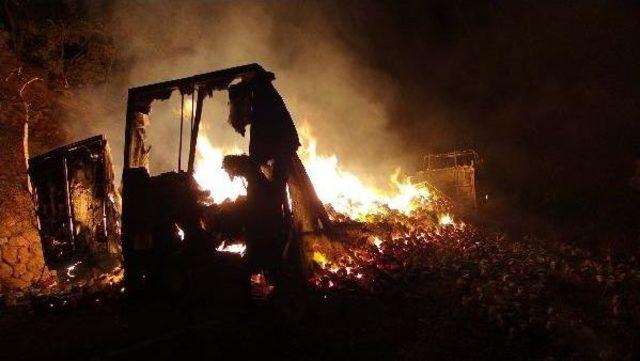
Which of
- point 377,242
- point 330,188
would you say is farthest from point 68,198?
point 377,242

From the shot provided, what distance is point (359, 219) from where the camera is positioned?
10281 mm

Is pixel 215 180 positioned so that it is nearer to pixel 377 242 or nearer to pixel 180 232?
pixel 180 232

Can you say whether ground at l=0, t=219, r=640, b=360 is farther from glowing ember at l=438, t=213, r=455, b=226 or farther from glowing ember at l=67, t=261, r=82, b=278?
glowing ember at l=438, t=213, r=455, b=226

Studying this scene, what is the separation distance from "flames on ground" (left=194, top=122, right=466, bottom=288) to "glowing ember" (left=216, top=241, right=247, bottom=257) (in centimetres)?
2

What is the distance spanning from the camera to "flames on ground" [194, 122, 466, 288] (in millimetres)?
7563

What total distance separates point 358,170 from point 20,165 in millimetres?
18227

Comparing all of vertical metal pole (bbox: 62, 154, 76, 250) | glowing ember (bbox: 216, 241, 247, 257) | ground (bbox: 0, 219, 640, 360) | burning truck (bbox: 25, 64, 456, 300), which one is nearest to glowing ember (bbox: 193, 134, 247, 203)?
burning truck (bbox: 25, 64, 456, 300)

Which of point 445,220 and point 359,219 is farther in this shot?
point 445,220

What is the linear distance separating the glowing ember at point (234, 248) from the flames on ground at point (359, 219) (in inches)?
0.7

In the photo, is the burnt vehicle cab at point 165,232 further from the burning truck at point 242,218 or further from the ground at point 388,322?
the ground at point 388,322

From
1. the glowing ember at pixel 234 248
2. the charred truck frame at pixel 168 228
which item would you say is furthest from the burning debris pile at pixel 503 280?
the charred truck frame at pixel 168 228

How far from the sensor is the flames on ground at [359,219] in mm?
7563

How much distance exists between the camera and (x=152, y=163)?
17016 mm

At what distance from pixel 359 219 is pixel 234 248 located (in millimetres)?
3905
